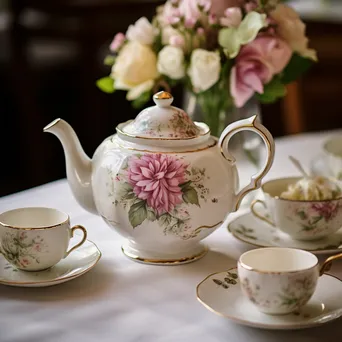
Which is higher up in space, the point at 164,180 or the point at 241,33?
the point at 241,33

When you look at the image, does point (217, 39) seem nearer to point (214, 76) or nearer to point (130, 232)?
point (214, 76)

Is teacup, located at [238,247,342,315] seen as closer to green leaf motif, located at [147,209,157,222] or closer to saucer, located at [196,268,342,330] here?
saucer, located at [196,268,342,330]

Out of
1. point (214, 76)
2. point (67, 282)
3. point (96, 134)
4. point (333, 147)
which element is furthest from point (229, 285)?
point (96, 134)

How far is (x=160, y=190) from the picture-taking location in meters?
1.01

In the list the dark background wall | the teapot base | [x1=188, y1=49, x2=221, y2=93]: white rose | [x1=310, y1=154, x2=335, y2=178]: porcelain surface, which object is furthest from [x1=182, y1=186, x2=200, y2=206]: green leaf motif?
the dark background wall

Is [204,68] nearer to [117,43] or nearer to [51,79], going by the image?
[117,43]

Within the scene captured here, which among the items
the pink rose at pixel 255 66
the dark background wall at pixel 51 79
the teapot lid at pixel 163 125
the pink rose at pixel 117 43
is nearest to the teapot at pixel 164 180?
the teapot lid at pixel 163 125

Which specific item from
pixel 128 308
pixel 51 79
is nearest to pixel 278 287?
pixel 128 308

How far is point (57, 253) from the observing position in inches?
39.2

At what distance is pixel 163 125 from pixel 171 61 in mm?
259

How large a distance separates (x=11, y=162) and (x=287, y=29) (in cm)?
196

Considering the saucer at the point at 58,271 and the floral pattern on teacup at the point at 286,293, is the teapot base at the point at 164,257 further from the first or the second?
the floral pattern on teacup at the point at 286,293

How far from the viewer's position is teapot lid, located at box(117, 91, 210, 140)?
1.04 metres

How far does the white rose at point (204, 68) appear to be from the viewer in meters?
1.25
